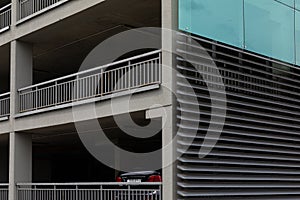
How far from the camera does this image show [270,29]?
14523mm

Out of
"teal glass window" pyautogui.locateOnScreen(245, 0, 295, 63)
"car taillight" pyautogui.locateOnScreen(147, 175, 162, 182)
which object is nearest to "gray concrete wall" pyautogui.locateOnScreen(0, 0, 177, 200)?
"car taillight" pyautogui.locateOnScreen(147, 175, 162, 182)

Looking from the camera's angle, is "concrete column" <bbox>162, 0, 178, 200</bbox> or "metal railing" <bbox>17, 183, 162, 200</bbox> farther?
"metal railing" <bbox>17, 183, 162, 200</bbox>

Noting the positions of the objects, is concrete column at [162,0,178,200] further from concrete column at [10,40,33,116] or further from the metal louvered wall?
concrete column at [10,40,33,116]

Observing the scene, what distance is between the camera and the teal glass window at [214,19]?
12.1 meters

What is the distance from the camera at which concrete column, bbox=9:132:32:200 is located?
16.4 meters

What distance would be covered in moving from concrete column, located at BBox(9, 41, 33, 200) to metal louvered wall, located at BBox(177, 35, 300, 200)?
6.85 metres

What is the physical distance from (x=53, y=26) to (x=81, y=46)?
271cm

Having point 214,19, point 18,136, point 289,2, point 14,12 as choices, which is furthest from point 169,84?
point 14,12

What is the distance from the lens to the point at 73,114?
1452cm

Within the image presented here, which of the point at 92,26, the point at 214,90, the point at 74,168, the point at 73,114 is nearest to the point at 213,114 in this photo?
the point at 214,90

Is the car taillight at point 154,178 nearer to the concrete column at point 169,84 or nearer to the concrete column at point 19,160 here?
the concrete column at point 169,84

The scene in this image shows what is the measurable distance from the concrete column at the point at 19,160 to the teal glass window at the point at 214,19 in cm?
729

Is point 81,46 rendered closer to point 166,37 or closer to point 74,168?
point 166,37

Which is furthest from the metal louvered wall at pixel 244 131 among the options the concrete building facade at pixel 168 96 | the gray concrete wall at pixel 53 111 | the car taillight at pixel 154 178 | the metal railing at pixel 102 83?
the car taillight at pixel 154 178
